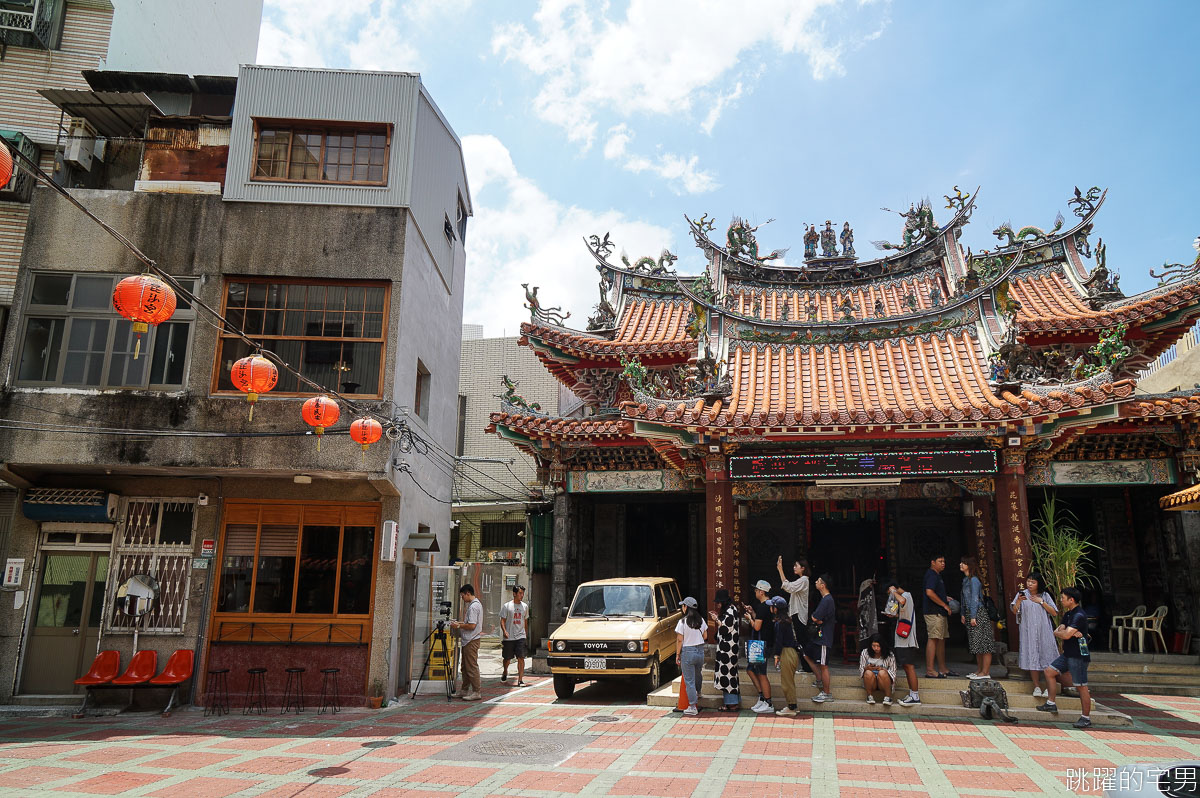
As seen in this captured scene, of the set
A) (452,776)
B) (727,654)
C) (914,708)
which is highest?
(727,654)

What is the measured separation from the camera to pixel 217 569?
12.3 meters

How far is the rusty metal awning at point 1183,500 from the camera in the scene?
1222 cm

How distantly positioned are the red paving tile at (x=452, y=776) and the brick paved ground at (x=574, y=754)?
2cm

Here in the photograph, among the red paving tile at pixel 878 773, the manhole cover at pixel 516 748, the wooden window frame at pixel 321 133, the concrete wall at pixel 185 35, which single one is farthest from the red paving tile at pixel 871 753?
the concrete wall at pixel 185 35

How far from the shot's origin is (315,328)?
42.3ft

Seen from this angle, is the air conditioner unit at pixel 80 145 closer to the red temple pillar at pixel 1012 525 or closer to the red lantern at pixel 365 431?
the red lantern at pixel 365 431

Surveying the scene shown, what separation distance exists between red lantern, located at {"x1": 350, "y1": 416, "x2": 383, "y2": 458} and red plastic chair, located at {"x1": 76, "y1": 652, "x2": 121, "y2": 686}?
198 inches

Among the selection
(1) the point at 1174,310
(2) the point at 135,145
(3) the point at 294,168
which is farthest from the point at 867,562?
(2) the point at 135,145

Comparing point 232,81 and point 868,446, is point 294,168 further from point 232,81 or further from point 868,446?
point 868,446

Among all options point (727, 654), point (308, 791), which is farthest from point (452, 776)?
point (727, 654)

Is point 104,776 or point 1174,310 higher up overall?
point 1174,310

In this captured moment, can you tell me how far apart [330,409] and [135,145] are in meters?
7.93

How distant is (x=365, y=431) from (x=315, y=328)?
2.60 m

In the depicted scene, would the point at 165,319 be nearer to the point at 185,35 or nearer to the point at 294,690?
the point at 294,690
